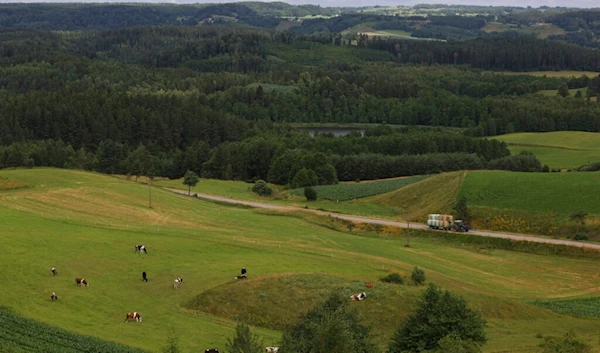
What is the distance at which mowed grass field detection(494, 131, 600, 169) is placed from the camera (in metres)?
130

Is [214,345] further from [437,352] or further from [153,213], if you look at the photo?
[153,213]

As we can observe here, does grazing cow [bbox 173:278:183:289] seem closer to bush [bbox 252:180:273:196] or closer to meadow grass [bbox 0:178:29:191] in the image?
meadow grass [bbox 0:178:29:191]

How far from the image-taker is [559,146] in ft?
481

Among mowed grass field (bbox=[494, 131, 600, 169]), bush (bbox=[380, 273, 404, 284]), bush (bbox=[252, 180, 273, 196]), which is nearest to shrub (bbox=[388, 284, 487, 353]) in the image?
bush (bbox=[380, 273, 404, 284])

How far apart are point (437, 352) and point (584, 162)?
330ft

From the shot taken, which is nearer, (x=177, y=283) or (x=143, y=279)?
(x=177, y=283)

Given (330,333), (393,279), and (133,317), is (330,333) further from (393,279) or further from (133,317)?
(393,279)

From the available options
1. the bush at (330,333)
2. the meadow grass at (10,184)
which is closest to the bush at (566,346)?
the bush at (330,333)

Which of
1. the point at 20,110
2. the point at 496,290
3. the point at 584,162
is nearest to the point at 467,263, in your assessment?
the point at 496,290

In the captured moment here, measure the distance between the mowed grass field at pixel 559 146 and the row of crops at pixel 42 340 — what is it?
100981 mm

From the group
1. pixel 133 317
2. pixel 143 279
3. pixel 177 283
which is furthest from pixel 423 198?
pixel 133 317

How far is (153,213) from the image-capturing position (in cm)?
8012

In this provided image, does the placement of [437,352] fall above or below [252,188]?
above

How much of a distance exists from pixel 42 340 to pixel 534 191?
6405 cm
